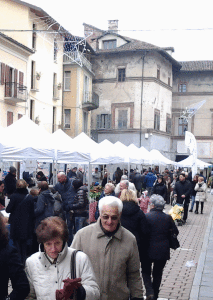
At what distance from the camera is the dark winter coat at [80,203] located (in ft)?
31.2

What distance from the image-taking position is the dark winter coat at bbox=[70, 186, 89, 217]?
31.2ft

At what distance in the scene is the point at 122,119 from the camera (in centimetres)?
4391

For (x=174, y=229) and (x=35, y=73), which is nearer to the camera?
(x=174, y=229)

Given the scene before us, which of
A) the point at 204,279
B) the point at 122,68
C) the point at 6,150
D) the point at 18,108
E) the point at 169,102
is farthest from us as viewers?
the point at 169,102

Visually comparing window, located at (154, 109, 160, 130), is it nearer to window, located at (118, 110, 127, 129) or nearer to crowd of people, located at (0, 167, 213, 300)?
window, located at (118, 110, 127, 129)

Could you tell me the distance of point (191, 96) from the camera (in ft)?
166

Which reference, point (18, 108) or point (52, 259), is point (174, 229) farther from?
point (18, 108)

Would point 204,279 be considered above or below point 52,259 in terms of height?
below

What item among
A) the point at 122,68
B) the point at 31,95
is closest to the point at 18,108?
the point at 31,95

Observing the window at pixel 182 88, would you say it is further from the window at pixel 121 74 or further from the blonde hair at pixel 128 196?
→ the blonde hair at pixel 128 196

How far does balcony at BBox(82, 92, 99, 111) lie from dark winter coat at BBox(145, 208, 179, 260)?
33935mm

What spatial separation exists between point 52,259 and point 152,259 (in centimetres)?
319

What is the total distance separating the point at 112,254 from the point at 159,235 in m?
2.35

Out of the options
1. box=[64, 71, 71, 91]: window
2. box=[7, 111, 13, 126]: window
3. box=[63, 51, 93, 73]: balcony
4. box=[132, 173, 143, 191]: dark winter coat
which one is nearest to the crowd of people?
box=[132, 173, 143, 191]: dark winter coat
